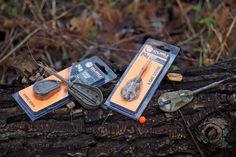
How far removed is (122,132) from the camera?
1455mm

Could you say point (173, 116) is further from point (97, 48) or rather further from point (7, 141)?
point (97, 48)

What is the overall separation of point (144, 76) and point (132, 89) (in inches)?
4.1

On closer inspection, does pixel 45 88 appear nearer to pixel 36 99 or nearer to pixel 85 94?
pixel 36 99

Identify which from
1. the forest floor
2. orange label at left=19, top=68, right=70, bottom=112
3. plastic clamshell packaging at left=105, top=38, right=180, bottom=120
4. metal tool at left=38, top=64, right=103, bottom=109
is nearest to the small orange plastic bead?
plastic clamshell packaging at left=105, top=38, right=180, bottom=120

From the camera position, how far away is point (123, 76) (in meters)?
1.62

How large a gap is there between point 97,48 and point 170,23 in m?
0.63

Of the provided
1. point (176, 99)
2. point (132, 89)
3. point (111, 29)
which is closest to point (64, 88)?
point (132, 89)

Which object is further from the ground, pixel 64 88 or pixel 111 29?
pixel 64 88

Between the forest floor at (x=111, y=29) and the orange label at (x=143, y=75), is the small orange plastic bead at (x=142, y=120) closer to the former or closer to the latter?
the orange label at (x=143, y=75)

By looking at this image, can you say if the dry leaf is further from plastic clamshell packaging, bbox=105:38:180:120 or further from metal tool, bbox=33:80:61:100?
metal tool, bbox=33:80:61:100

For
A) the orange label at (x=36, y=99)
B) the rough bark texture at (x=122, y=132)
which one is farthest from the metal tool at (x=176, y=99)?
the orange label at (x=36, y=99)

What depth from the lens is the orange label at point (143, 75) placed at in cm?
151

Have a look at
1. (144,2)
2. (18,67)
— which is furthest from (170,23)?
(18,67)

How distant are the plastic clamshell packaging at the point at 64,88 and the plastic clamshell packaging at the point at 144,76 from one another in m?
0.09
